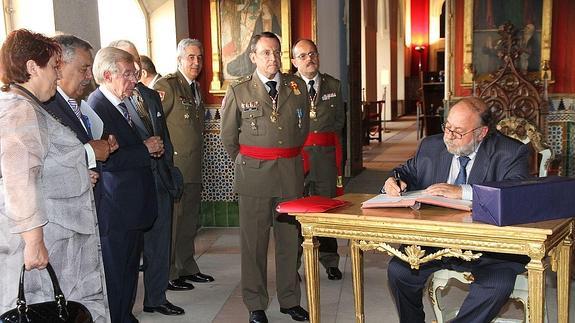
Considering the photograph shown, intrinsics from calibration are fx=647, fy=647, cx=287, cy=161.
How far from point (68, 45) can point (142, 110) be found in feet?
2.98

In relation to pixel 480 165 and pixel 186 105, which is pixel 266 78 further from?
pixel 480 165

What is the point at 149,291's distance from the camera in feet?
14.5

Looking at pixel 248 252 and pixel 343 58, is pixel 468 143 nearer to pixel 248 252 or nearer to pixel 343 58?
pixel 248 252

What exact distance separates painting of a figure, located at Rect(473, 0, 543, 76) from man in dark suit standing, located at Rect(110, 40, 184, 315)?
5.04 m

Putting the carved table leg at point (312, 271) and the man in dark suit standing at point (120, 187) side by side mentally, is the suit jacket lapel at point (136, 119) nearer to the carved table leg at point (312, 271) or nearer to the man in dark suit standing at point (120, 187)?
the man in dark suit standing at point (120, 187)

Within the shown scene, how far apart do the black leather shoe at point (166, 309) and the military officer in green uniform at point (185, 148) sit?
0.58 m

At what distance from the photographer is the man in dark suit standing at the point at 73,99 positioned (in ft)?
10.3

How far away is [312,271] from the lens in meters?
3.40

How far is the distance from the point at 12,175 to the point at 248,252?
190cm

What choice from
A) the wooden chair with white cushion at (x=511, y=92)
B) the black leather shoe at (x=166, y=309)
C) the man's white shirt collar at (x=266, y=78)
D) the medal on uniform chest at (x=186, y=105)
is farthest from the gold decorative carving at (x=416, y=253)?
the wooden chair with white cushion at (x=511, y=92)

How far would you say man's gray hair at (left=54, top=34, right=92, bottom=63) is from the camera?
3.27m

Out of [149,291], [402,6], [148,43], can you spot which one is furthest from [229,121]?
[402,6]

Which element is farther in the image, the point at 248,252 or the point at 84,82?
the point at 248,252

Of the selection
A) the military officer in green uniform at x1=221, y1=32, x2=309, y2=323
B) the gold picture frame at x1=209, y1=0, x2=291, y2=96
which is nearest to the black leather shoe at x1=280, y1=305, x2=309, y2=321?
the military officer in green uniform at x1=221, y1=32, x2=309, y2=323
